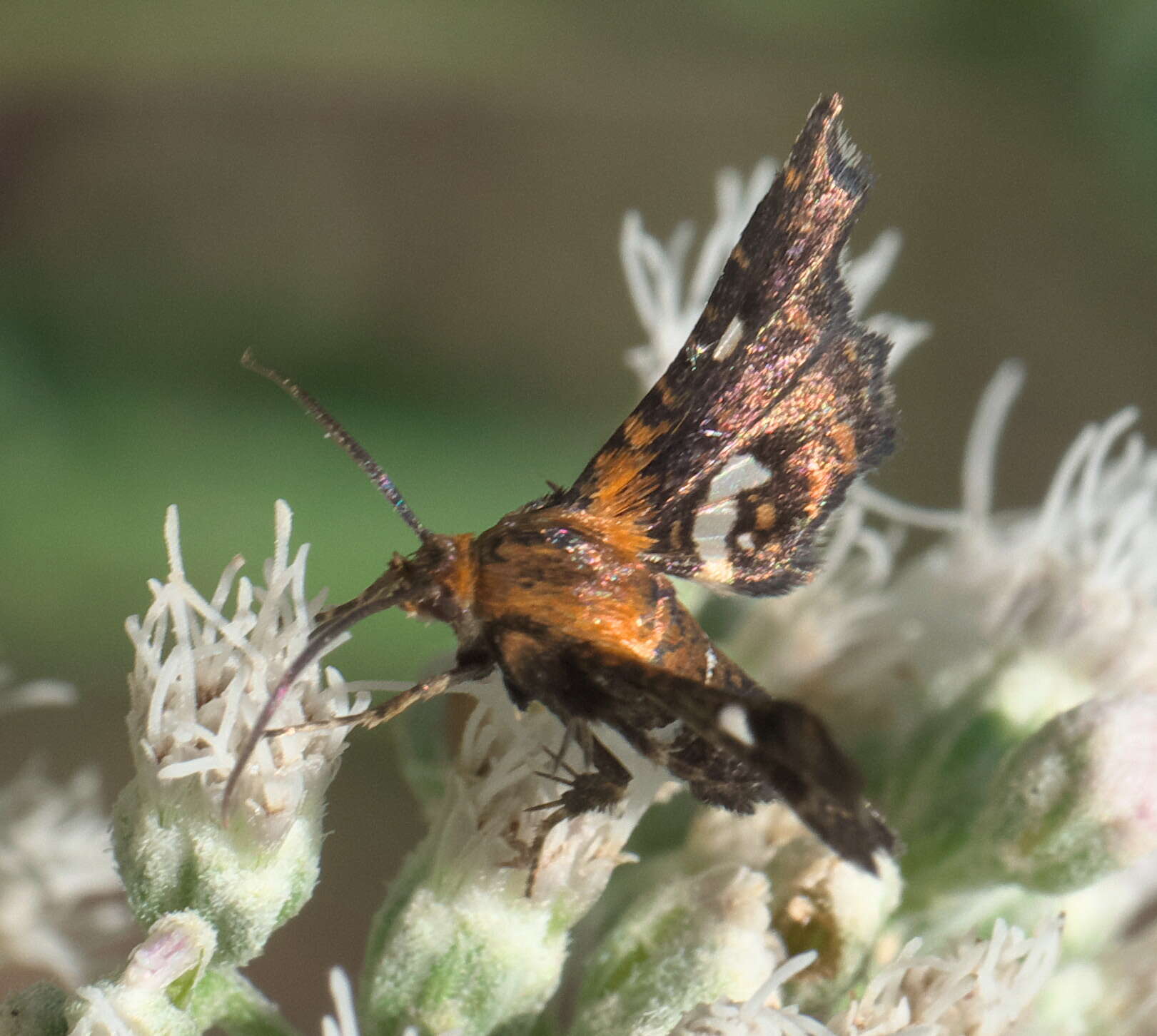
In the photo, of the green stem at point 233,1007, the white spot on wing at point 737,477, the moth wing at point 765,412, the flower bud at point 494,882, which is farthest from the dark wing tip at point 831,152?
the green stem at point 233,1007

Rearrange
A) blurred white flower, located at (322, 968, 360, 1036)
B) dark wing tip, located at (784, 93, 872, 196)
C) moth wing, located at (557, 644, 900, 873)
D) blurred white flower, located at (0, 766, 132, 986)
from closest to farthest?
1. moth wing, located at (557, 644, 900, 873)
2. blurred white flower, located at (322, 968, 360, 1036)
3. dark wing tip, located at (784, 93, 872, 196)
4. blurred white flower, located at (0, 766, 132, 986)

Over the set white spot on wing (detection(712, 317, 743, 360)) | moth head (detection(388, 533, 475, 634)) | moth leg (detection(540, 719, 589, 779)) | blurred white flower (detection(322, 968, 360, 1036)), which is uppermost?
white spot on wing (detection(712, 317, 743, 360))

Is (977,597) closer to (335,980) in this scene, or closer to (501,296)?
(335,980)

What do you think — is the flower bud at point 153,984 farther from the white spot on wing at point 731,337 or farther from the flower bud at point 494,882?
the white spot on wing at point 731,337

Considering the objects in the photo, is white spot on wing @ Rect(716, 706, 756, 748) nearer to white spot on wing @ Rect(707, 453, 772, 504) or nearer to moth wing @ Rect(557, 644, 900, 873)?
moth wing @ Rect(557, 644, 900, 873)

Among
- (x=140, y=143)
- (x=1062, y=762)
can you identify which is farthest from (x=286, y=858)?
(x=140, y=143)

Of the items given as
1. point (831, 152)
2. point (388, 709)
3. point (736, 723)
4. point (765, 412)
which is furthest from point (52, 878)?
point (831, 152)

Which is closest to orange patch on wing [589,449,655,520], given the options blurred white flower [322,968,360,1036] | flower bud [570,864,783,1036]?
flower bud [570,864,783,1036]
